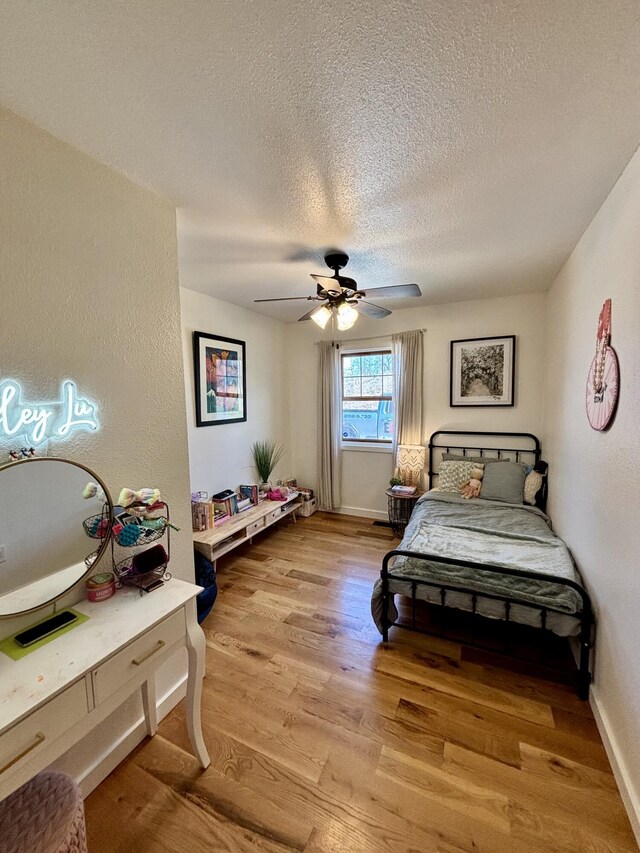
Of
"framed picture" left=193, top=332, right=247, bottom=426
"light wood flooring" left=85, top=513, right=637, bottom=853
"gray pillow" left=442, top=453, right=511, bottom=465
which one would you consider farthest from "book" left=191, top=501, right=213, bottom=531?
"gray pillow" left=442, top=453, right=511, bottom=465

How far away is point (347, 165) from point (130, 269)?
1.09 metres

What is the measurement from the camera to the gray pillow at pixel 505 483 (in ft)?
10.8

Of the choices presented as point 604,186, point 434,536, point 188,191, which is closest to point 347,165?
point 188,191

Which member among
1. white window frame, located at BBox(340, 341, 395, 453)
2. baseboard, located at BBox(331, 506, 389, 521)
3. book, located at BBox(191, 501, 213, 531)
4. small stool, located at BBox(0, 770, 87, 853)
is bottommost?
baseboard, located at BBox(331, 506, 389, 521)

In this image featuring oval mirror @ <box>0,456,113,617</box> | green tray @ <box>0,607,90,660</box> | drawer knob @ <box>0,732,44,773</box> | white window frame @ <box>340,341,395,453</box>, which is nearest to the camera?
drawer knob @ <box>0,732,44,773</box>

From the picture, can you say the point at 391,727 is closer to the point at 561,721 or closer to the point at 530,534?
the point at 561,721

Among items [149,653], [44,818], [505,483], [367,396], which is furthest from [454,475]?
[44,818]

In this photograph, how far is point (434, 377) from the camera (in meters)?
3.97

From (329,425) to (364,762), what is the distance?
3308 mm

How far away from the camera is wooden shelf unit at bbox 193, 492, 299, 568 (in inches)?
113

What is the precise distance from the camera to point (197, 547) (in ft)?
9.43

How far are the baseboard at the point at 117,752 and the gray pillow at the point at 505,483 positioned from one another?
2.96m

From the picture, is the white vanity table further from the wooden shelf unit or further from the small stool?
the wooden shelf unit

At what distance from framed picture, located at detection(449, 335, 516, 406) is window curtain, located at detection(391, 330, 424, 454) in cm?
36
